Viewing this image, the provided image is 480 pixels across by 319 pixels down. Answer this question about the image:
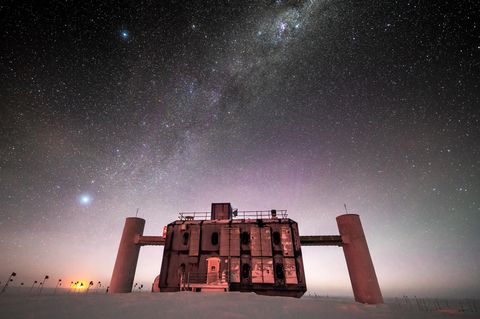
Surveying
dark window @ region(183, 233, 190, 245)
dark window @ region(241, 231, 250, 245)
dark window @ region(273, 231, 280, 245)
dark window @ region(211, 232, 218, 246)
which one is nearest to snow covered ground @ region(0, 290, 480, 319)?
dark window @ region(273, 231, 280, 245)

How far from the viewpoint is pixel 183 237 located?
86.4 feet

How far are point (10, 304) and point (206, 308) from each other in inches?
258

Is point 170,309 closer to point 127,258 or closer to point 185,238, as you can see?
point 185,238

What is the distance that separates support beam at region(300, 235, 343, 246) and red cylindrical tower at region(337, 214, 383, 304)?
800 millimetres

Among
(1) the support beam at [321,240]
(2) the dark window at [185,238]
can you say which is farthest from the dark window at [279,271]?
(2) the dark window at [185,238]

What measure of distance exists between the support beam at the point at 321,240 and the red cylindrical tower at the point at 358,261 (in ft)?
2.63

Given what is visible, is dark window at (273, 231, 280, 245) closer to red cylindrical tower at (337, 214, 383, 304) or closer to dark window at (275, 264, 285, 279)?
dark window at (275, 264, 285, 279)

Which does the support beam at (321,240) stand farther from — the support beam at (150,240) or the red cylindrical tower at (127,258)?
the red cylindrical tower at (127,258)

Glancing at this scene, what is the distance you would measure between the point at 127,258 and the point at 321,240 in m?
24.6

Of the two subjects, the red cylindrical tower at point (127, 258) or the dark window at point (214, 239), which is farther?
the red cylindrical tower at point (127, 258)

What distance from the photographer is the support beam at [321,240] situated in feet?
86.0

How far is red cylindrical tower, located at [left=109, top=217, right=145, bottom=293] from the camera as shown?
1022 inches

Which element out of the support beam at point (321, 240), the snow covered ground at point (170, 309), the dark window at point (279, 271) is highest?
the support beam at point (321, 240)

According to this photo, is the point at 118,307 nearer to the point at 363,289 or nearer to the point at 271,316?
the point at 271,316
